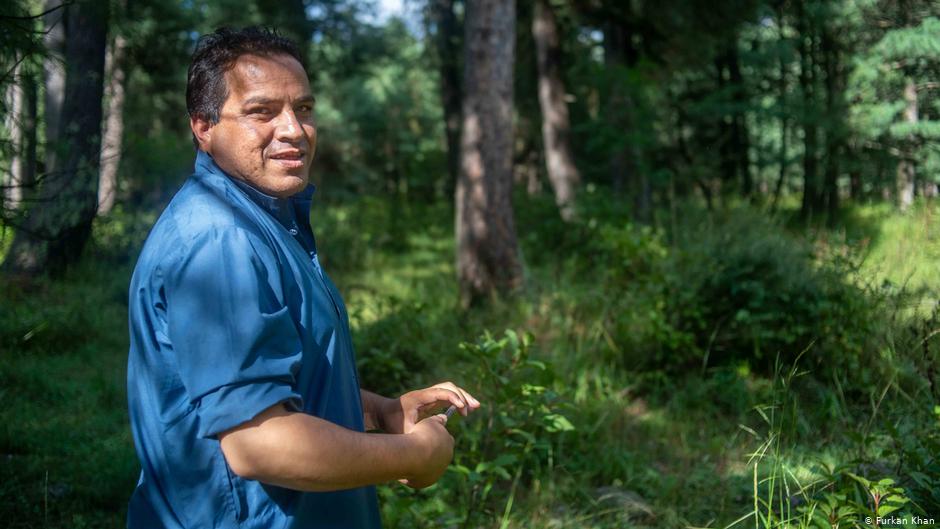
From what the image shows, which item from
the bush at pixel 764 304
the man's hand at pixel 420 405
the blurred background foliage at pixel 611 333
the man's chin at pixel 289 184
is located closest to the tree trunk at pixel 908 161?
the blurred background foliage at pixel 611 333

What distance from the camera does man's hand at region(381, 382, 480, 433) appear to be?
1.94 metres

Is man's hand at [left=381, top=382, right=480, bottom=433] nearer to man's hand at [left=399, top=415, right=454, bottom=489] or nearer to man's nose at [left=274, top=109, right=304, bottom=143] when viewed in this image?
man's hand at [left=399, top=415, right=454, bottom=489]

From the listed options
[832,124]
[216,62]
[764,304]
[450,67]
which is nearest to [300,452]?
[216,62]

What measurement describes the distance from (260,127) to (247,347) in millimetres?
549

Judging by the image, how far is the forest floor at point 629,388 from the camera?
12.1 ft

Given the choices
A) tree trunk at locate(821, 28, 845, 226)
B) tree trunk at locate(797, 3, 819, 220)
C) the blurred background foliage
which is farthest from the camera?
tree trunk at locate(797, 3, 819, 220)

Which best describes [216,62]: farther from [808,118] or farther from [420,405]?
[808,118]

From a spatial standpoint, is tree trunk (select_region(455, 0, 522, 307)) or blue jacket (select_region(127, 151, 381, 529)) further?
tree trunk (select_region(455, 0, 522, 307))

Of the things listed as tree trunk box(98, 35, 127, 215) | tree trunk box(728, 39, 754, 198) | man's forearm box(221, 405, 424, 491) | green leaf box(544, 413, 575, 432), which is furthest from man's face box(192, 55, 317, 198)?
tree trunk box(728, 39, 754, 198)

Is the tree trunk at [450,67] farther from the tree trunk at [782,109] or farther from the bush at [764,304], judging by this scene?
the bush at [764,304]

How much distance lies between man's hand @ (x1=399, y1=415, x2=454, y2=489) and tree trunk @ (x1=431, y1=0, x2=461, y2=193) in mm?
15227

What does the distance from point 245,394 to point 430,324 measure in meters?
5.85

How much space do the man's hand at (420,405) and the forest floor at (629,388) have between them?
4.29 feet

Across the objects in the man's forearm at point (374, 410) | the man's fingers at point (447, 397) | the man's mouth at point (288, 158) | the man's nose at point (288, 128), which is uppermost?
the man's nose at point (288, 128)
